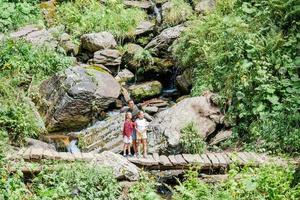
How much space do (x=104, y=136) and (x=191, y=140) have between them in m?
2.65

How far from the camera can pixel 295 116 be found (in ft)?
34.5

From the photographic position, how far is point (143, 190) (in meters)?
8.16

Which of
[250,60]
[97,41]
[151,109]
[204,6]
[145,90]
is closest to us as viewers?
[250,60]

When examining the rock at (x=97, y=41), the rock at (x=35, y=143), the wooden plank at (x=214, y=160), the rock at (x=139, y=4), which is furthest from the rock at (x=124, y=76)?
the wooden plank at (x=214, y=160)

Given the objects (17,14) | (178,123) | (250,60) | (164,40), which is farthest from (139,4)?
(178,123)

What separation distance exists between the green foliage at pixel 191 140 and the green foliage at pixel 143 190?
2.19 meters

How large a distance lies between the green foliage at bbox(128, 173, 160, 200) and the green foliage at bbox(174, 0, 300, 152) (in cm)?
335

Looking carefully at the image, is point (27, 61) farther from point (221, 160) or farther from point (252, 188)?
point (252, 188)

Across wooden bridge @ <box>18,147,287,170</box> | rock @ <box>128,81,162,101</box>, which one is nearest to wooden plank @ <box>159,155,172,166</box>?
wooden bridge @ <box>18,147,287,170</box>

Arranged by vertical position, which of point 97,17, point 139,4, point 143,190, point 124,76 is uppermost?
point 139,4

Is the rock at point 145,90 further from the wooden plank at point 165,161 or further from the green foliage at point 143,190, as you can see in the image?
the green foliage at point 143,190

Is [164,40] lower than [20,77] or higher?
higher

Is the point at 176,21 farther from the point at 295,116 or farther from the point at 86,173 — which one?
the point at 86,173

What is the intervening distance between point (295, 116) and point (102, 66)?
7377 mm
